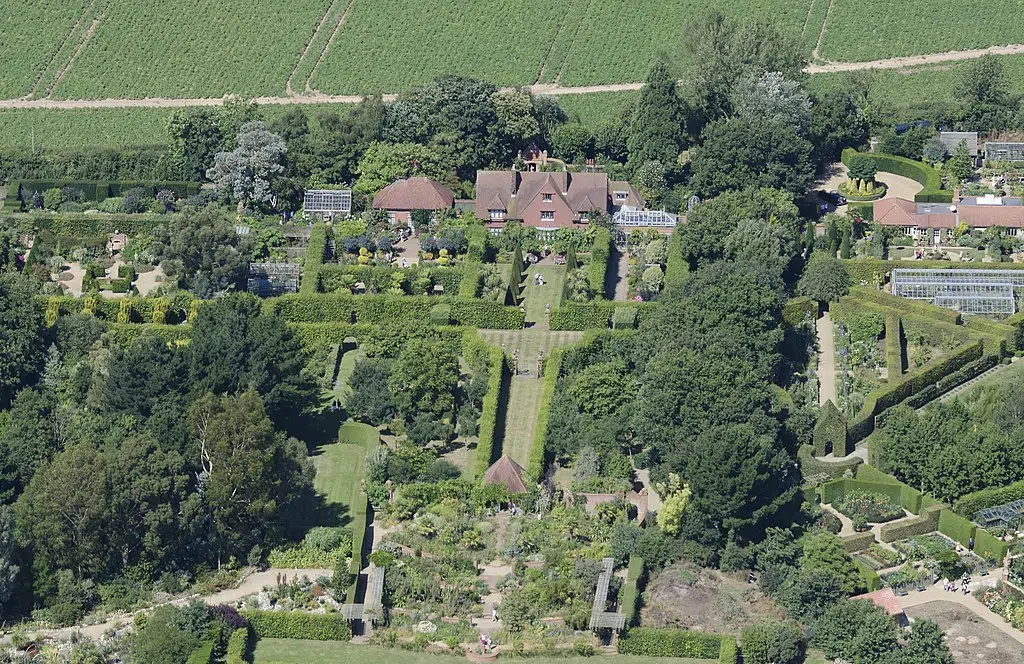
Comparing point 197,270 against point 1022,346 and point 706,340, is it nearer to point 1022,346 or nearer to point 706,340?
point 706,340

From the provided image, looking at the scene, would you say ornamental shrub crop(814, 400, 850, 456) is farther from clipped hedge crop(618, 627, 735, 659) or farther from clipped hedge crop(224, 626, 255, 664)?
clipped hedge crop(224, 626, 255, 664)

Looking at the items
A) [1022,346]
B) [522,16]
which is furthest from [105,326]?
[522,16]

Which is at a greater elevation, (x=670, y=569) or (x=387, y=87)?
(x=387, y=87)

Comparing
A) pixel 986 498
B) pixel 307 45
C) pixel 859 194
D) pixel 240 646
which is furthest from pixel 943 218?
pixel 307 45

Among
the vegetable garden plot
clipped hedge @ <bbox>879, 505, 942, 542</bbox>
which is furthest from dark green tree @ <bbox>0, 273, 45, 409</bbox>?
the vegetable garden plot

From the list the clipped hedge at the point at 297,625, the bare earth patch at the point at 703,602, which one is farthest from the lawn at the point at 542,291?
the clipped hedge at the point at 297,625

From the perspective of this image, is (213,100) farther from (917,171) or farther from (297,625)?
(297,625)

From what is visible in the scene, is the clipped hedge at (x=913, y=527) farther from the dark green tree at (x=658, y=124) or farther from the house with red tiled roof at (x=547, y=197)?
the dark green tree at (x=658, y=124)
